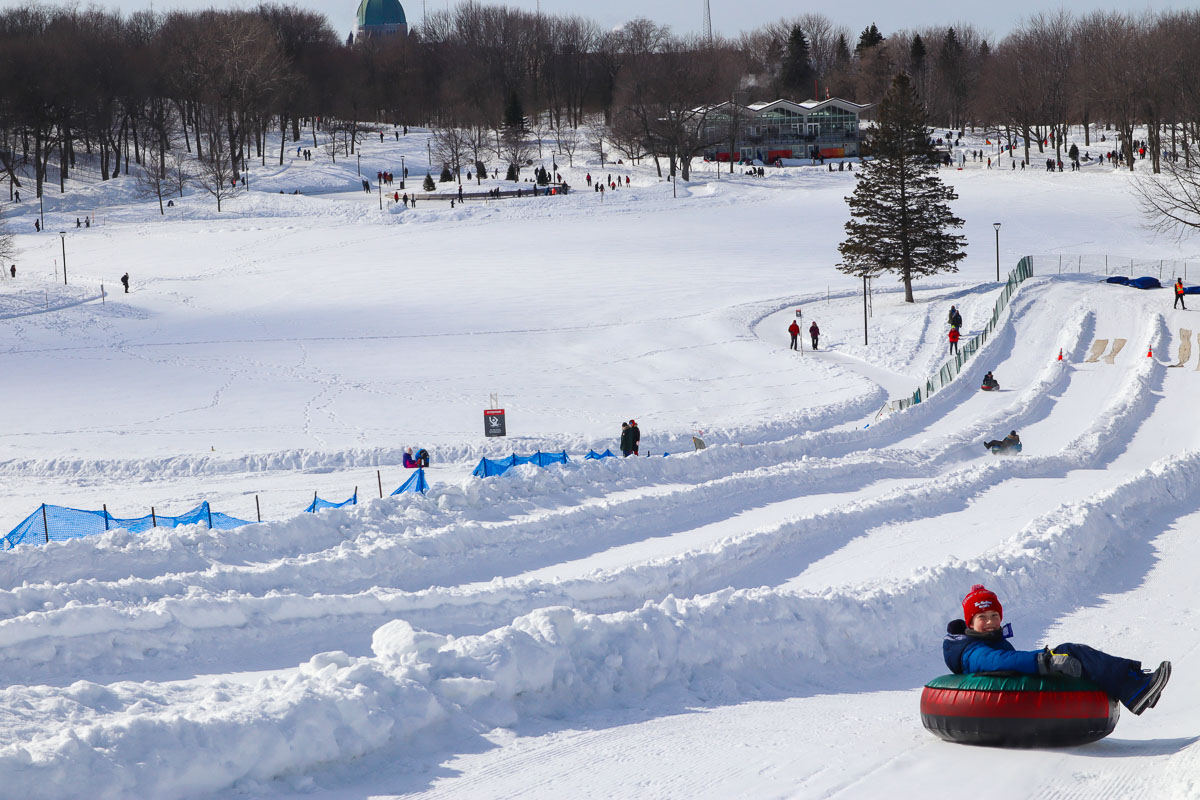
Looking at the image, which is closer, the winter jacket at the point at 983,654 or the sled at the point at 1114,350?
the winter jacket at the point at 983,654

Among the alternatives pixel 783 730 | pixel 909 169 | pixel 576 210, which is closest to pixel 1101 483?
pixel 783 730

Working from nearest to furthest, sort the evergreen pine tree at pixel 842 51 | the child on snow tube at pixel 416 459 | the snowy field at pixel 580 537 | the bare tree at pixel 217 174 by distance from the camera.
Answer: the snowy field at pixel 580 537 → the child on snow tube at pixel 416 459 → the bare tree at pixel 217 174 → the evergreen pine tree at pixel 842 51

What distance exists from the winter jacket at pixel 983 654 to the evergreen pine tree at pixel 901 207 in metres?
41.6

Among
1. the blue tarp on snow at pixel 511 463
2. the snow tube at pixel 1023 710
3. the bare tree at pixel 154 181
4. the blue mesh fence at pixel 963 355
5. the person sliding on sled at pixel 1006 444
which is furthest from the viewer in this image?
the bare tree at pixel 154 181

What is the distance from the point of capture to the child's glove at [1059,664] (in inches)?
293

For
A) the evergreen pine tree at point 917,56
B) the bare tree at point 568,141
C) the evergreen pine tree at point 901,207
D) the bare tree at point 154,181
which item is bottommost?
the evergreen pine tree at point 901,207

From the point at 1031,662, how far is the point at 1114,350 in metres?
33.0

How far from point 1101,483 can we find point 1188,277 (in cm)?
3403

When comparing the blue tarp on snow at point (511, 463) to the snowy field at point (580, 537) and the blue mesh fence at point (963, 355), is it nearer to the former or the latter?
the snowy field at point (580, 537)

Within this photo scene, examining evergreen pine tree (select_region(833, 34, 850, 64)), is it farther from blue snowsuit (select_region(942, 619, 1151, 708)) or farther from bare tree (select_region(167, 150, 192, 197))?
blue snowsuit (select_region(942, 619, 1151, 708))

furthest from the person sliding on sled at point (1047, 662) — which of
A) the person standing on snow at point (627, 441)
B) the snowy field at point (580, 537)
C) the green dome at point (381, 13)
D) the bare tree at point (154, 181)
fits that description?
the green dome at point (381, 13)

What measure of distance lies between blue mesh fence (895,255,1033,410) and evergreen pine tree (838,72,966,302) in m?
3.27

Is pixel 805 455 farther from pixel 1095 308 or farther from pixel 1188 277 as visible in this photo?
pixel 1188 277

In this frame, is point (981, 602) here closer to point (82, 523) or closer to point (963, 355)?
point (82, 523)
